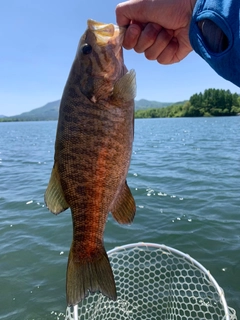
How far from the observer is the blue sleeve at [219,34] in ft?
5.82

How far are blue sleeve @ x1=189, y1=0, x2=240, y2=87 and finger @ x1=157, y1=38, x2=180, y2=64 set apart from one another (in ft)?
2.95

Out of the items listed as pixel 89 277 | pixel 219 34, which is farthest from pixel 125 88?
pixel 89 277

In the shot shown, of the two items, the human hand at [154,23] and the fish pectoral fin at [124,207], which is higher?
the human hand at [154,23]

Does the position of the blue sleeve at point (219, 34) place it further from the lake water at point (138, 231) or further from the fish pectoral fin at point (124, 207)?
the lake water at point (138, 231)

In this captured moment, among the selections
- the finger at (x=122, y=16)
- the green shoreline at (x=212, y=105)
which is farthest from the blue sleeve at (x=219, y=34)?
the green shoreline at (x=212, y=105)

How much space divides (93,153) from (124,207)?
1.62 ft

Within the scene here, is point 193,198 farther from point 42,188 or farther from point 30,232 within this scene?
point 42,188

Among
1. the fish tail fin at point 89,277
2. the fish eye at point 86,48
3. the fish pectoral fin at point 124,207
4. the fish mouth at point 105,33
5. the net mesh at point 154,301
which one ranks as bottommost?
the net mesh at point 154,301

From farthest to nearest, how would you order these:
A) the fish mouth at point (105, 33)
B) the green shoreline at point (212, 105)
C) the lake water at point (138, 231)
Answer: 1. the green shoreline at point (212, 105)
2. the lake water at point (138, 231)
3. the fish mouth at point (105, 33)

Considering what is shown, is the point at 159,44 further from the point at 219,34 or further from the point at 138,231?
the point at 138,231

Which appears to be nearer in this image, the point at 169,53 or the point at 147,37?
the point at 147,37

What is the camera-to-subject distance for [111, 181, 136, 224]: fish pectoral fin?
86.5 inches

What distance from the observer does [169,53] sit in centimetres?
303

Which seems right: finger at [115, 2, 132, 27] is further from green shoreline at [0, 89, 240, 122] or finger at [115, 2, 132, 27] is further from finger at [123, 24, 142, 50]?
green shoreline at [0, 89, 240, 122]
